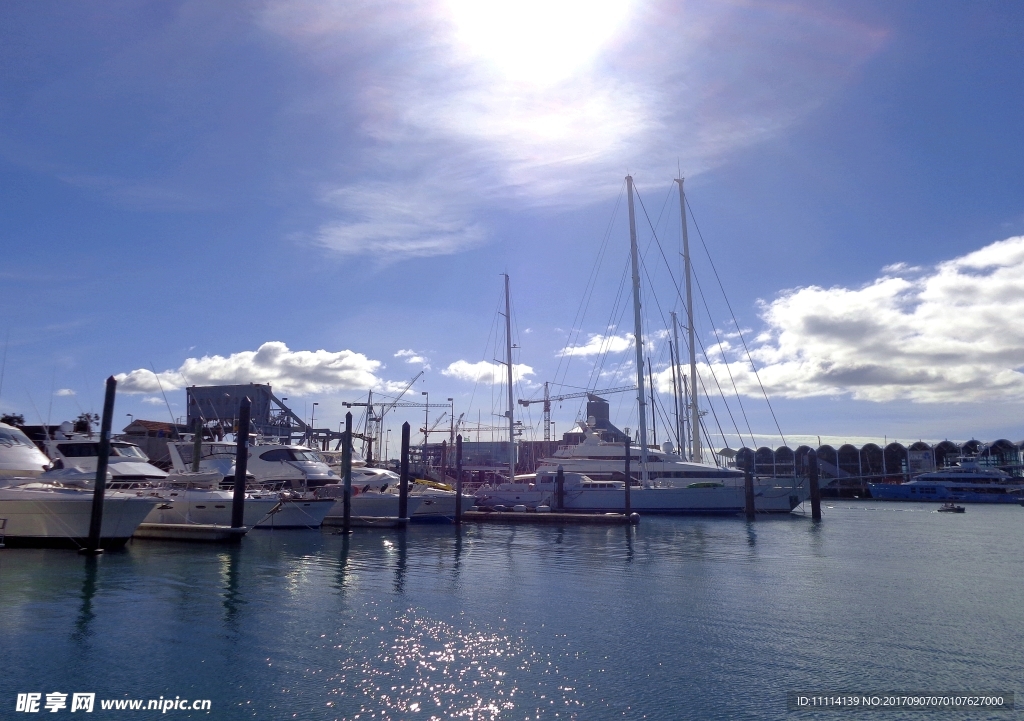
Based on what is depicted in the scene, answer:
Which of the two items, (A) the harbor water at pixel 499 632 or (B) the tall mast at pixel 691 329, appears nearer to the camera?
(A) the harbor water at pixel 499 632

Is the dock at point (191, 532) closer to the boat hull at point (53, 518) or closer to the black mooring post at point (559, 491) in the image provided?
the boat hull at point (53, 518)

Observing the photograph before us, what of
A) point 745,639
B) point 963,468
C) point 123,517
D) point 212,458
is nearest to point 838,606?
point 745,639

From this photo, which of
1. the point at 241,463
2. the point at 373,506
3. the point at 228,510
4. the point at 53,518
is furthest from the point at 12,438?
the point at 373,506

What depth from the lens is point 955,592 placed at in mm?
22328

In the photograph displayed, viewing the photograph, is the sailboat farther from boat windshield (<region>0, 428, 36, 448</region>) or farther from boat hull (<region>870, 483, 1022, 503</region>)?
boat hull (<region>870, 483, 1022, 503</region>)

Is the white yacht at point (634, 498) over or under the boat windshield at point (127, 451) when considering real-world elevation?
under

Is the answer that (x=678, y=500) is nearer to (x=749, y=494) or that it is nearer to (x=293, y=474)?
(x=749, y=494)

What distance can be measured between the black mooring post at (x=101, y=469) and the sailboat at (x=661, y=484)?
32.9 metres

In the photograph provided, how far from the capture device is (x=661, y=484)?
59344 millimetres

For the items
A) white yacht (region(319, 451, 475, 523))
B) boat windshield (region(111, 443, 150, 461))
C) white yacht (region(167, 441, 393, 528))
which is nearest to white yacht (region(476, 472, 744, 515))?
white yacht (region(319, 451, 475, 523))

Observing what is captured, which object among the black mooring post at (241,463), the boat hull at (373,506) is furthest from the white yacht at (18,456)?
the boat hull at (373,506)

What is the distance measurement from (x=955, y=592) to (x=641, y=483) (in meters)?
35.8

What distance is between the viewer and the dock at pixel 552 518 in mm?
47156

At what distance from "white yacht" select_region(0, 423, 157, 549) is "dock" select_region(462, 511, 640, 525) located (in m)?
24.9
